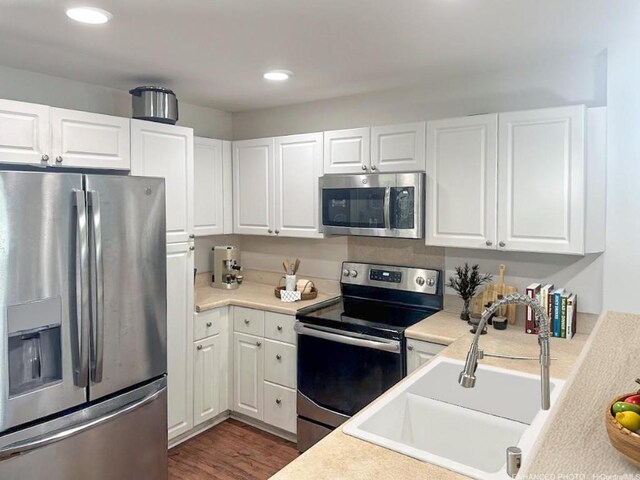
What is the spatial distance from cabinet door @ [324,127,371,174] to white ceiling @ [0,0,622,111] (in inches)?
12.8

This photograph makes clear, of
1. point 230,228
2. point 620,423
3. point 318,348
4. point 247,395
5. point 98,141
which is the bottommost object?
point 247,395

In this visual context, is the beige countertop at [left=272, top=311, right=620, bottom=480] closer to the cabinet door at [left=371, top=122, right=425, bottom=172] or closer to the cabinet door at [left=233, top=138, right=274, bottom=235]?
the cabinet door at [left=371, top=122, right=425, bottom=172]

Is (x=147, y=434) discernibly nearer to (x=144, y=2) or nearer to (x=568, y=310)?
(x=144, y=2)

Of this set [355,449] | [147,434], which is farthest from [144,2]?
[147,434]

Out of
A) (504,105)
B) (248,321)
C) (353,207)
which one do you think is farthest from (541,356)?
(248,321)

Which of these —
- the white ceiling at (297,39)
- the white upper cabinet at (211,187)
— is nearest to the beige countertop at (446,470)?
the white ceiling at (297,39)

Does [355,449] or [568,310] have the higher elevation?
[568,310]

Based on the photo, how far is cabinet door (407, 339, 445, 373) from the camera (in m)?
2.49

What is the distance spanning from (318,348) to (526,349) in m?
1.19

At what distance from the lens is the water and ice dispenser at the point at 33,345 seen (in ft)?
6.45

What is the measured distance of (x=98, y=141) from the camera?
8.54ft

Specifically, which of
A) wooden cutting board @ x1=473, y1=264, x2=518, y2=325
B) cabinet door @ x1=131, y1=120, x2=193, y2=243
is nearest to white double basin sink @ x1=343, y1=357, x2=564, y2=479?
wooden cutting board @ x1=473, y1=264, x2=518, y2=325

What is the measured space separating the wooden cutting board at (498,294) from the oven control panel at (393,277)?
0.91ft

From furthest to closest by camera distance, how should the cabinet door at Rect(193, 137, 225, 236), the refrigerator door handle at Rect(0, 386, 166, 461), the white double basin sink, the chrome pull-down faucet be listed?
the cabinet door at Rect(193, 137, 225, 236)
the refrigerator door handle at Rect(0, 386, 166, 461)
the white double basin sink
the chrome pull-down faucet
